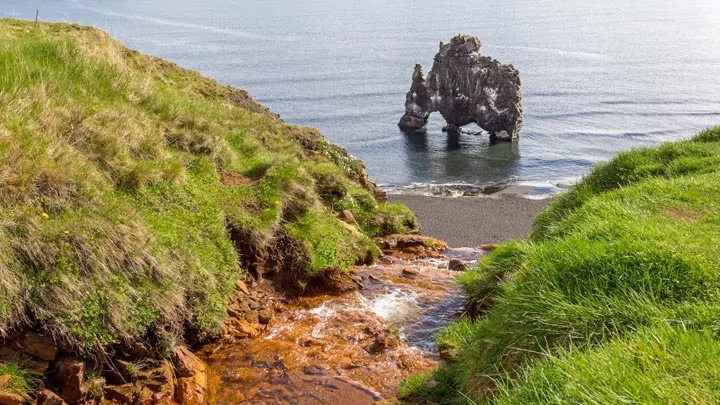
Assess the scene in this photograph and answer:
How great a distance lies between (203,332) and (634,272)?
6.79 metres

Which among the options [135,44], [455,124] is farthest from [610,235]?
[135,44]

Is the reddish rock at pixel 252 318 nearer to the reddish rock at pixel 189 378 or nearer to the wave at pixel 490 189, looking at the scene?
the reddish rock at pixel 189 378

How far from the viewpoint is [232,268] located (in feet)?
35.9

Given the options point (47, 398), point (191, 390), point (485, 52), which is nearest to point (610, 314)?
point (191, 390)

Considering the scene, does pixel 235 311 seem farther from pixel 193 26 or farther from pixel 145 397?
pixel 193 26

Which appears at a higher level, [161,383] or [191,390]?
[161,383]

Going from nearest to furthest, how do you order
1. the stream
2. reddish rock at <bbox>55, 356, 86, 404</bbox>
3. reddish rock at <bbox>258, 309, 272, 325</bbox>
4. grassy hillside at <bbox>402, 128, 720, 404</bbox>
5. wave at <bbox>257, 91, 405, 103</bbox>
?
grassy hillside at <bbox>402, 128, 720, 404</bbox>
reddish rock at <bbox>55, 356, 86, 404</bbox>
the stream
reddish rock at <bbox>258, 309, 272, 325</bbox>
wave at <bbox>257, 91, 405, 103</bbox>

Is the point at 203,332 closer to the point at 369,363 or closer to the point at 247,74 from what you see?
the point at 369,363

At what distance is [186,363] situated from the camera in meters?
8.67

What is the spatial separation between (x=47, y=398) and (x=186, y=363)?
2.03m

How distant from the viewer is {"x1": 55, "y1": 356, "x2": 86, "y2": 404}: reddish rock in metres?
7.34

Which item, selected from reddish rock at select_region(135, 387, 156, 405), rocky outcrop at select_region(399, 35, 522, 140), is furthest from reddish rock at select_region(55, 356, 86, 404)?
rocky outcrop at select_region(399, 35, 522, 140)

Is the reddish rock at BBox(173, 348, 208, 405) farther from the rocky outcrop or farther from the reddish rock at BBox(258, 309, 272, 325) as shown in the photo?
the rocky outcrop

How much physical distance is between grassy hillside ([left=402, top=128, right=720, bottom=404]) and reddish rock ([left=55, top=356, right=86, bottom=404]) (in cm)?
450
